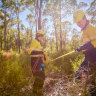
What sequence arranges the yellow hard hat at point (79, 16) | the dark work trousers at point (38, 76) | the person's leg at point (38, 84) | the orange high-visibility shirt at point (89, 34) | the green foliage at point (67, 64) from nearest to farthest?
the orange high-visibility shirt at point (89, 34)
the yellow hard hat at point (79, 16)
the person's leg at point (38, 84)
the dark work trousers at point (38, 76)
the green foliage at point (67, 64)

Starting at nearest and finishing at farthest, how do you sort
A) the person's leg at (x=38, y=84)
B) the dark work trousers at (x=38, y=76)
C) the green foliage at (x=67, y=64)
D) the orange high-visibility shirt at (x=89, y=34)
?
the orange high-visibility shirt at (x=89, y=34) → the person's leg at (x=38, y=84) → the dark work trousers at (x=38, y=76) → the green foliage at (x=67, y=64)

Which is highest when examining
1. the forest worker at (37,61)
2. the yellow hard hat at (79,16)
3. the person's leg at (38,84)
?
the yellow hard hat at (79,16)

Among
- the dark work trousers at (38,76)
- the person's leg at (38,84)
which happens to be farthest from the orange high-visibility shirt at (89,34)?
the person's leg at (38,84)

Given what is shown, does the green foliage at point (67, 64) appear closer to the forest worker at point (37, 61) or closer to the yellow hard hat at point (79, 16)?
the forest worker at point (37, 61)

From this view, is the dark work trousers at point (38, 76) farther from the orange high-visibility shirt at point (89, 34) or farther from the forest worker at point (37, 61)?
the orange high-visibility shirt at point (89, 34)

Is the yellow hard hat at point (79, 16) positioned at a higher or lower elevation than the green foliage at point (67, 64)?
higher

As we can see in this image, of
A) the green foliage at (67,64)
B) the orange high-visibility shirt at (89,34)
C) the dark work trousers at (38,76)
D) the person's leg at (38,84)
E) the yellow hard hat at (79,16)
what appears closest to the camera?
the orange high-visibility shirt at (89,34)

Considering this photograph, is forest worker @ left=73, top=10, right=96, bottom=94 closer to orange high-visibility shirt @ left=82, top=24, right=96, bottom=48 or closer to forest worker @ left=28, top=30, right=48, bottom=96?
orange high-visibility shirt @ left=82, top=24, right=96, bottom=48

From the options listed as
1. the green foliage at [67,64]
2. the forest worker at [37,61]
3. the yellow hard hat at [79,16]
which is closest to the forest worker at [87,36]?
the yellow hard hat at [79,16]

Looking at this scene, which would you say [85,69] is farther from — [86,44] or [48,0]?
[48,0]

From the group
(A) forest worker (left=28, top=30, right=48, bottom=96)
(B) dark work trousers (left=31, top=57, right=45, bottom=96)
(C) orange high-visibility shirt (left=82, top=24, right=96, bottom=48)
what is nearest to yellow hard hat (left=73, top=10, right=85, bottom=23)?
(C) orange high-visibility shirt (left=82, top=24, right=96, bottom=48)

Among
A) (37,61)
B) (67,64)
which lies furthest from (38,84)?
(67,64)

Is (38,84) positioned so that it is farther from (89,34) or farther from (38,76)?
(89,34)

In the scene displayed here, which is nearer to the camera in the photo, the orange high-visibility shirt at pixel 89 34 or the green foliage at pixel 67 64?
the orange high-visibility shirt at pixel 89 34
